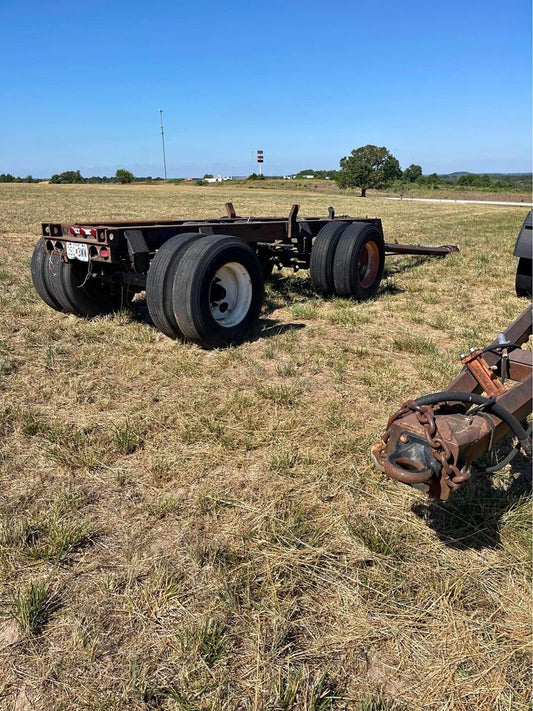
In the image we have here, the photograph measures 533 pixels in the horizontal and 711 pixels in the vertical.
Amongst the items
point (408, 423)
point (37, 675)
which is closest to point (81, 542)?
point (37, 675)

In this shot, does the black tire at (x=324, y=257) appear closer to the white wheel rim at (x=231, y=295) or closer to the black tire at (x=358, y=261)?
the black tire at (x=358, y=261)

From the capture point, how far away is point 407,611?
1.91 m

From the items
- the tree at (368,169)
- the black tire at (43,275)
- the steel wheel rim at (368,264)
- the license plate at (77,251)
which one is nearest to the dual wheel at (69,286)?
the black tire at (43,275)

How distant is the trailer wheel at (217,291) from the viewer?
4355 mm

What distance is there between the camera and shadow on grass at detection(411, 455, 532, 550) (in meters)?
2.31

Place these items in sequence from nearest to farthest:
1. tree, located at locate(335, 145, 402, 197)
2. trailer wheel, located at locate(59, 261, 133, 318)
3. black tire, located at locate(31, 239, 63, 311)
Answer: trailer wheel, located at locate(59, 261, 133, 318), black tire, located at locate(31, 239, 63, 311), tree, located at locate(335, 145, 402, 197)

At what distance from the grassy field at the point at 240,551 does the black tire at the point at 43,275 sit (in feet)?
4.82

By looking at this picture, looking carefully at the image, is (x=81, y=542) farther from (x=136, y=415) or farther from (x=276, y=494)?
(x=136, y=415)

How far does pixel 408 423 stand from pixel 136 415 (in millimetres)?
2122

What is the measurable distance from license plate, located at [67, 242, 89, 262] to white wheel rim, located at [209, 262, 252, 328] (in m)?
1.22

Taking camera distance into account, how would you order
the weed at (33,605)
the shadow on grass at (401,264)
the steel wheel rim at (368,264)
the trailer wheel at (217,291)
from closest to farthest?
the weed at (33,605) < the trailer wheel at (217,291) < the steel wheel rim at (368,264) < the shadow on grass at (401,264)

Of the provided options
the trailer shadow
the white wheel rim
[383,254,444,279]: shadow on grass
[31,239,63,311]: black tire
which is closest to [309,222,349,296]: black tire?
the trailer shadow

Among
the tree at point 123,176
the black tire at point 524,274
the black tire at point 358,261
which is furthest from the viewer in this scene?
the tree at point 123,176

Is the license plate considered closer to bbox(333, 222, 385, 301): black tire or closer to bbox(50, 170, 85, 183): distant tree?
bbox(333, 222, 385, 301): black tire
